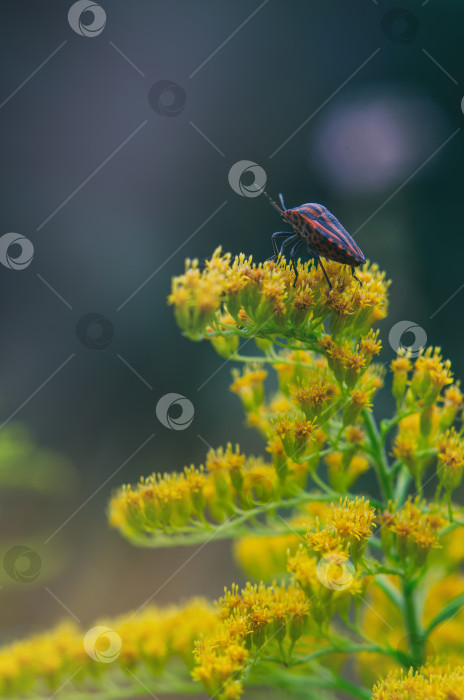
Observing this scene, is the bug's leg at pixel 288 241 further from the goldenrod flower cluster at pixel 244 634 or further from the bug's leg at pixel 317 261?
the goldenrod flower cluster at pixel 244 634

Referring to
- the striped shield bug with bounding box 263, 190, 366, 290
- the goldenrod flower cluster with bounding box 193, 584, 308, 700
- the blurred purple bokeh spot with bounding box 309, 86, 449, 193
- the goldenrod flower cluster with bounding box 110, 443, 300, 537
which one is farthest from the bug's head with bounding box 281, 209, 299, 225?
the blurred purple bokeh spot with bounding box 309, 86, 449, 193

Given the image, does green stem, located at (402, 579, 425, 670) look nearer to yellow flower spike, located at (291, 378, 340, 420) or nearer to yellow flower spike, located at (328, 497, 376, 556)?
yellow flower spike, located at (328, 497, 376, 556)

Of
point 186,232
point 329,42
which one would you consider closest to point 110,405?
point 186,232

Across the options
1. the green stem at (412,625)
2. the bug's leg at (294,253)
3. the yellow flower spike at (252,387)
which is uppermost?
the bug's leg at (294,253)

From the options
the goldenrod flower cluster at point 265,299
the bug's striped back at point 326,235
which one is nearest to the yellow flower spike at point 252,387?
the goldenrod flower cluster at point 265,299

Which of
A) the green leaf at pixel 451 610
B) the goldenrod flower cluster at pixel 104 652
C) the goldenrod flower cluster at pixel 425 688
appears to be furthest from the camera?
the goldenrod flower cluster at pixel 104 652

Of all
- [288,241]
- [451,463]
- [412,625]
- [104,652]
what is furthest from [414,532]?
[104,652]

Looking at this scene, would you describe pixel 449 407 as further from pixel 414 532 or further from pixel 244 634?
pixel 244 634

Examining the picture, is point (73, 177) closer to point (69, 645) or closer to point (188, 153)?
point (188, 153)

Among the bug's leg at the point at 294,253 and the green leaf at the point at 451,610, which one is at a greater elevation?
the bug's leg at the point at 294,253
